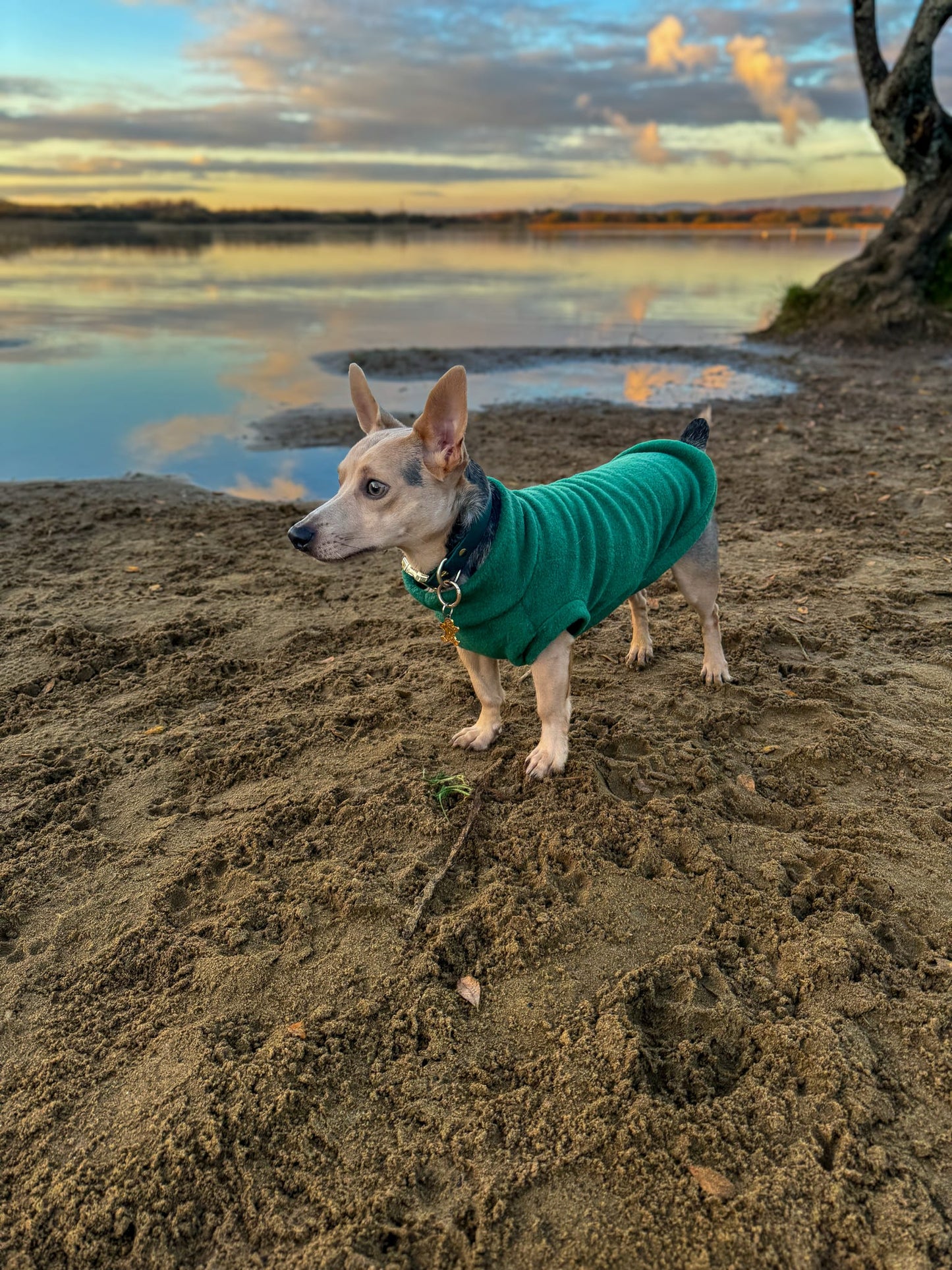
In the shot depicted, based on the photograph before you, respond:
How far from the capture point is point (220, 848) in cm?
331

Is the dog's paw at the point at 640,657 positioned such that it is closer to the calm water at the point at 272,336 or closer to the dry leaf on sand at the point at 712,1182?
the dry leaf on sand at the point at 712,1182

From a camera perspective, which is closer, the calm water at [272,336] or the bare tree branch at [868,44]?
the calm water at [272,336]

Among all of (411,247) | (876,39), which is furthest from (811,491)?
(411,247)

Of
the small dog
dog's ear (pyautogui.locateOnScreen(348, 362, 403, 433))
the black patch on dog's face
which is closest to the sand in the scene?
the small dog

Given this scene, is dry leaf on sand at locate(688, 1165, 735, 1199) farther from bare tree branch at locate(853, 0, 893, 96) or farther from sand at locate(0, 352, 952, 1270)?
bare tree branch at locate(853, 0, 893, 96)

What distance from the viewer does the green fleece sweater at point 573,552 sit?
345 centimetres

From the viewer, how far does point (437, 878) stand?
3.12 metres

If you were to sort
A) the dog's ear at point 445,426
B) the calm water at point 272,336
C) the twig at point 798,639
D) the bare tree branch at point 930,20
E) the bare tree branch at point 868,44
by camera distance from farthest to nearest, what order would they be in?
the bare tree branch at point 868,44
the bare tree branch at point 930,20
the calm water at point 272,336
the twig at point 798,639
the dog's ear at point 445,426

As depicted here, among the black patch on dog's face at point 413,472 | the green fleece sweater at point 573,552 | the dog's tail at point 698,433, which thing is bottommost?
the green fleece sweater at point 573,552

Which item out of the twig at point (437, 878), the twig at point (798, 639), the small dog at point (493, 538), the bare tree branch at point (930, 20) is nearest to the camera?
the twig at point (437, 878)

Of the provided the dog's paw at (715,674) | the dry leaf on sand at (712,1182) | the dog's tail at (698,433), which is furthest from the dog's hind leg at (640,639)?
the dry leaf on sand at (712,1182)

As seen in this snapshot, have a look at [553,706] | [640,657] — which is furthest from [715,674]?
[553,706]

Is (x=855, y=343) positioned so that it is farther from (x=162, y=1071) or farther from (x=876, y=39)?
(x=162, y=1071)

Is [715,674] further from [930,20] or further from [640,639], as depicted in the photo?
[930,20]
